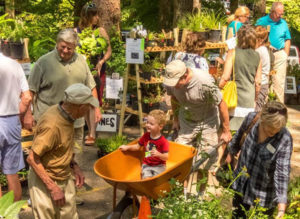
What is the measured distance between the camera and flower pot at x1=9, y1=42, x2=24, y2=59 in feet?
18.6

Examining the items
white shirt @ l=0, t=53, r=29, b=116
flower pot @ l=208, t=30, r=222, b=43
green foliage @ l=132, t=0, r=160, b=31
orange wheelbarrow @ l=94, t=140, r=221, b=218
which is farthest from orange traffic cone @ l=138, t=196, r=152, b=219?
green foliage @ l=132, t=0, r=160, b=31

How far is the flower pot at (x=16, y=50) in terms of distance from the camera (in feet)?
18.6

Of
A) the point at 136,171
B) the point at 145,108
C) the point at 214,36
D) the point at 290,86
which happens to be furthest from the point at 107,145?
the point at 290,86

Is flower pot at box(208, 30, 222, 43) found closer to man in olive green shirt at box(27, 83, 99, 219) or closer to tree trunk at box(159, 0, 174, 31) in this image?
Answer: tree trunk at box(159, 0, 174, 31)

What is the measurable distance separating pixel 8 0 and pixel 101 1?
446 centimetres

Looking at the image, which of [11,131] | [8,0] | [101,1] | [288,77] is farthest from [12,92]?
[8,0]

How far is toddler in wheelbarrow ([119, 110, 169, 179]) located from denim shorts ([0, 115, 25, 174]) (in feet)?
3.17

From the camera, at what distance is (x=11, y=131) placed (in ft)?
14.6

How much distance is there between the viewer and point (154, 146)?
4.45 m

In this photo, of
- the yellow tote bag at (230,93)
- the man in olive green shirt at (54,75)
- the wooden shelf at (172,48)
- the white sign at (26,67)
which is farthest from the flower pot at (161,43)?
the man in olive green shirt at (54,75)

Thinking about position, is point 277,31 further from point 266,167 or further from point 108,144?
point 266,167

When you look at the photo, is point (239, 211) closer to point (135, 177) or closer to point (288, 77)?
point (135, 177)

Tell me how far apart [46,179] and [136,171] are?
4.25 ft

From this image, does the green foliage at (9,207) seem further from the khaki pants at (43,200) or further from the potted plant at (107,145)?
the potted plant at (107,145)
